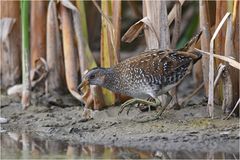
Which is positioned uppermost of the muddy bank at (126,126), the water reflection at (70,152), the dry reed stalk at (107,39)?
the dry reed stalk at (107,39)

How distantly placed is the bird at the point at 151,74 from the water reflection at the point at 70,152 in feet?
2.24

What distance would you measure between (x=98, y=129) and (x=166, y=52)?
95 centimetres

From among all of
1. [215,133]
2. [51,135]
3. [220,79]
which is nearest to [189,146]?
[215,133]

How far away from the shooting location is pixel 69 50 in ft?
26.8

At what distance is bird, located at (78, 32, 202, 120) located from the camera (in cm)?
717

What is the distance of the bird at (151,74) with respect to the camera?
717 centimetres

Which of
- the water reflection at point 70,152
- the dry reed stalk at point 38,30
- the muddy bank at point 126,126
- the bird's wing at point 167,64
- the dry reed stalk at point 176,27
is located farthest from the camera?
the dry reed stalk at point 38,30

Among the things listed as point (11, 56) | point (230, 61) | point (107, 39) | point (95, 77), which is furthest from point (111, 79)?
point (11, 56)

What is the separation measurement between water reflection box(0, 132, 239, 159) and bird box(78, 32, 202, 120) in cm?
68

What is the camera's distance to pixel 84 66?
8.00 m

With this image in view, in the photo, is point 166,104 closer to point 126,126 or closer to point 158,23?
point 126,126

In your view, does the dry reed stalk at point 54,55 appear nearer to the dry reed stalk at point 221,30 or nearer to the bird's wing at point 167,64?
the bird's wing at point 167,64

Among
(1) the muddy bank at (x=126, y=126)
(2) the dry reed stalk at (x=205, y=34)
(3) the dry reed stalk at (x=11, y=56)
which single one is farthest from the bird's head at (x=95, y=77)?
(3) the dry reed stalk at (x=11, y=56)

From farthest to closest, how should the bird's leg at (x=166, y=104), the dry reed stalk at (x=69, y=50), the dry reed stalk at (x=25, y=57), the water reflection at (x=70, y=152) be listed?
the dry reed stalk at (x=69, y=50) < the dry reed stalk at (x=25, y=57) < the bird's leg at (x=166, y=104) < the water reflection at (x=70, y=152)
